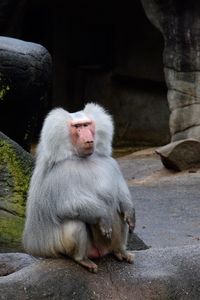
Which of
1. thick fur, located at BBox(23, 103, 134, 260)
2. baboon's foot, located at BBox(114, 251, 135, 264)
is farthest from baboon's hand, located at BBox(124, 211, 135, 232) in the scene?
baboon's foot, located at BBox(114, 251, 135, 264)

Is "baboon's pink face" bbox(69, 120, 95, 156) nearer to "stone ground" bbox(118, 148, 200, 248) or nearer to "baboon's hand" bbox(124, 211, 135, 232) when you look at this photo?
"baboon's hand" bbox(124, 211, 135, 232)

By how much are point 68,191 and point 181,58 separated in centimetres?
751

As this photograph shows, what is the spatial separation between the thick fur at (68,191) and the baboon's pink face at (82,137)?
0.02 metres


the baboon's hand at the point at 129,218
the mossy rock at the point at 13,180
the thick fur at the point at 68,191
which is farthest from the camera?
the mossy rock at the point at 13,180

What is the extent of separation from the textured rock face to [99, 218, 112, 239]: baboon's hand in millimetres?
7417

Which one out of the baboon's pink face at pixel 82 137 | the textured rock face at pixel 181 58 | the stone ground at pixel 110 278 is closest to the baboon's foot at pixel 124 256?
the stone ground at pixel 110 278

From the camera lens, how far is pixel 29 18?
14820 millimetres

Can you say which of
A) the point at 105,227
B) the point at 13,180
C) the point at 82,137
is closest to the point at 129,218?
the point at 105,227

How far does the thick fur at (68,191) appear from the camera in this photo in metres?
3.24

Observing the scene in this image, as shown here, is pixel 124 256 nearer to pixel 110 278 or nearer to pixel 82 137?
pixel 110 278

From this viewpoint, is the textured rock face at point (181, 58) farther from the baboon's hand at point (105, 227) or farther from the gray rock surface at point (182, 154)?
the baboon's hand at point (105, 227)

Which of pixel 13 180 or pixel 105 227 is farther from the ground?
pixel 105 227

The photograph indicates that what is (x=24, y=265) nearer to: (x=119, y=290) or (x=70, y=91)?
(x=119, y=290)

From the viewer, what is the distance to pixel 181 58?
10531 millimetres
